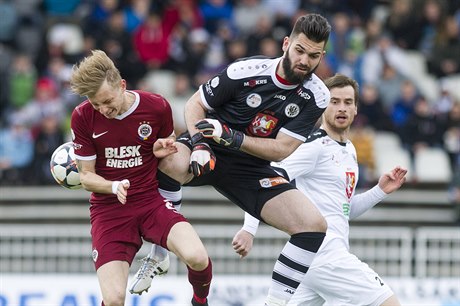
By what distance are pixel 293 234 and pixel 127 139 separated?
1514 millimetres

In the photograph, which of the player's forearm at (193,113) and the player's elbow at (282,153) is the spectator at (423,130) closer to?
the player's elbow at (282,153)

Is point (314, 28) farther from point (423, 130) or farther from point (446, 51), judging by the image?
point (446, 51)

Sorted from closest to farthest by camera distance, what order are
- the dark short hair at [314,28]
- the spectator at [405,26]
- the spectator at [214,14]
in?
the dark short hair at [314,28] < the spectator at [405,26] < the spectator at [214,14]

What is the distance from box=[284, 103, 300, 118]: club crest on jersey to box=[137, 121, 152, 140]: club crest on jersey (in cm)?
110

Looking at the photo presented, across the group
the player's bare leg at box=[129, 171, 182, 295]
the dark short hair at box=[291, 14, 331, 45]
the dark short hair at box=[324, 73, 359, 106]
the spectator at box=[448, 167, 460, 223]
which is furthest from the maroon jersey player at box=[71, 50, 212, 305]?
the spectator at box=[448, 167, 460, 223]

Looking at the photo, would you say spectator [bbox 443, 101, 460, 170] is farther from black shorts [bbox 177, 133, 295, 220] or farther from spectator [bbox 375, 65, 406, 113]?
black shorts [bbox 177, 133, 295, 220]

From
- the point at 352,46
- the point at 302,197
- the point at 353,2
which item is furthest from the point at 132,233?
the point at 353,2

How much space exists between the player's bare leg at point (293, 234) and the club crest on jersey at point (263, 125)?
519 mm

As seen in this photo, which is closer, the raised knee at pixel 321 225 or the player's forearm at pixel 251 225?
the raised knee at pixel 321 225

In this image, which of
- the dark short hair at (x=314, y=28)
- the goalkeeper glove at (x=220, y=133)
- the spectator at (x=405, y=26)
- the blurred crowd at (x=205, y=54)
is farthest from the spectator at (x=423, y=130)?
the goalkeeper glove at (x=220, y=133)

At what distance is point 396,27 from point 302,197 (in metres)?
11.1

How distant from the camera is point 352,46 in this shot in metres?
19.3

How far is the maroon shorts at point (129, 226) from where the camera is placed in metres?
9.07

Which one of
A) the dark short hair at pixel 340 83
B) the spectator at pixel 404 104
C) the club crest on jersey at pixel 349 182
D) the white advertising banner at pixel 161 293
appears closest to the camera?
the club crest on jersey at pixel 349 182
